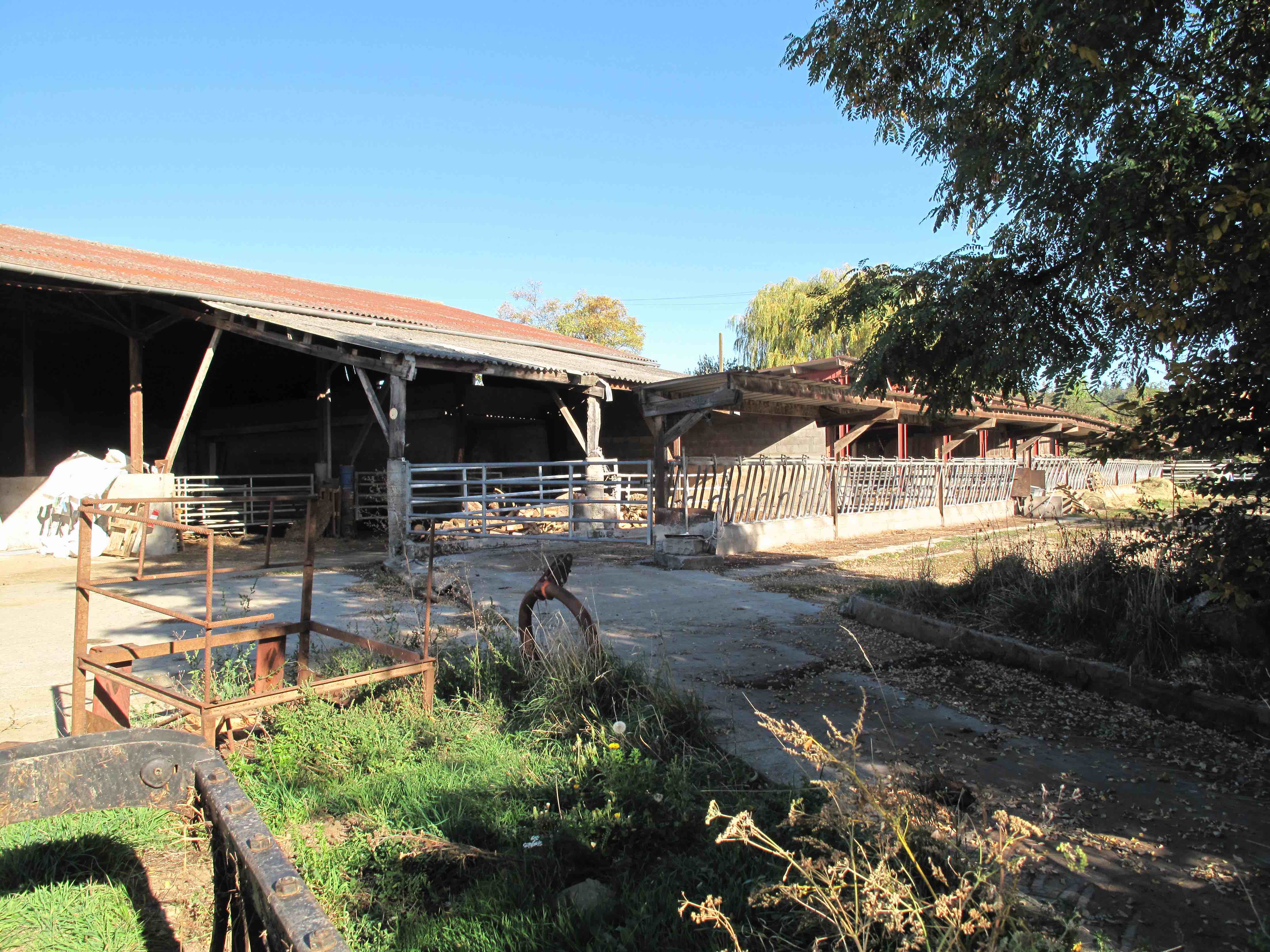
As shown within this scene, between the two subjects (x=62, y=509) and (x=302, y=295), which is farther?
(x=302, y=295)

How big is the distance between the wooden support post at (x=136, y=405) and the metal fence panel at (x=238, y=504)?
2.81ft

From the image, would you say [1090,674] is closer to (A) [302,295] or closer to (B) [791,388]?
(B) [791,388]

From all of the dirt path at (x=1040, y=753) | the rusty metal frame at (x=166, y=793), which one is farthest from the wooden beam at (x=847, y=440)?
the rusty metal frame at (x=166, y=793)

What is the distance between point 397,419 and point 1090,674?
9.99m

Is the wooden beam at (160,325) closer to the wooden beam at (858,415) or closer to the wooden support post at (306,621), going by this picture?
the wooden support post at (306,621)

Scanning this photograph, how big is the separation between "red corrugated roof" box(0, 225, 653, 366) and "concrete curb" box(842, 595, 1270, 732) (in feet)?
40.3

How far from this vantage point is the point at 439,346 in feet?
45.8

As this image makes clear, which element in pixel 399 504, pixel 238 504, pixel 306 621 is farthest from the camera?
pixel 238 504

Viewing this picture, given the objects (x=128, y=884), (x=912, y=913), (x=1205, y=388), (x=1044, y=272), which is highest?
(x=1044, y=272)

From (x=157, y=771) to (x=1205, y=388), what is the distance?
4.94 m

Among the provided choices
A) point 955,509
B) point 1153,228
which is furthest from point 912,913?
point 955,509

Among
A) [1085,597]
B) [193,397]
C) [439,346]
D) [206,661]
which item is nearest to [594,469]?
[439,346]

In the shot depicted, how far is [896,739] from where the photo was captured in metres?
4.16

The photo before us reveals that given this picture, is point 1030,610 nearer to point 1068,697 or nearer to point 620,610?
point 1068,697
